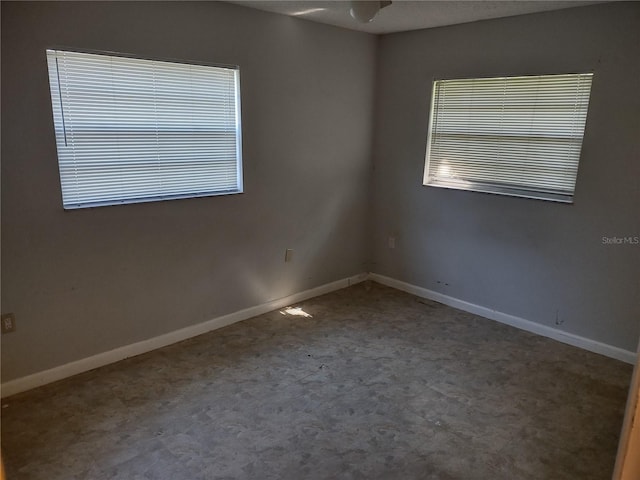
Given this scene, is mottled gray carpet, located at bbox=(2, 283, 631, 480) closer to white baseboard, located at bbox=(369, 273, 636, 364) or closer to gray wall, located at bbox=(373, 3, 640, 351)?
white baseboard, located at bbox=(369, 273, 636, 364)

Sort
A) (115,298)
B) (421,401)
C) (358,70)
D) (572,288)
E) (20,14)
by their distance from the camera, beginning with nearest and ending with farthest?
(20,14), (421,401), (115,298), (572,288), (358,70)

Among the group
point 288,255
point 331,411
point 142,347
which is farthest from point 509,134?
point 142,347

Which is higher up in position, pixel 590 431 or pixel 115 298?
pixel 115 298

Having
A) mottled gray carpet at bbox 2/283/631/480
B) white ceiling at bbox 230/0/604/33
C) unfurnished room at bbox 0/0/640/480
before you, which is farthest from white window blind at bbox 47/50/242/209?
mottled gray carpet at bbox 2/283/631/480

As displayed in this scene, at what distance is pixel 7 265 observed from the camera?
2.48 meters

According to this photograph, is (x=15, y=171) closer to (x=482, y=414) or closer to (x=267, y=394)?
(x=267, y=394)

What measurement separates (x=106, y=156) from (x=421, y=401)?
7.71ft

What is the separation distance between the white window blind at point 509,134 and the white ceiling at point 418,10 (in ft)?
1.51

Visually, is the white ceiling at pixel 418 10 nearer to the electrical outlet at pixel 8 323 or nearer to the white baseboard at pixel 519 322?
the white baseboard at pixel 519 322

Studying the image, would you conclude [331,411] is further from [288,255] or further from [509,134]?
[509,134]

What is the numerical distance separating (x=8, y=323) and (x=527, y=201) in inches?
136

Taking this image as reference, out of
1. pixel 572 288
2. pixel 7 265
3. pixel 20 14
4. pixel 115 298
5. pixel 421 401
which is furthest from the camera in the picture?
pixel 572 288

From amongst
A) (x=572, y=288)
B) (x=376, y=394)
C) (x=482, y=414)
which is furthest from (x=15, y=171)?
(x=572, y=288)

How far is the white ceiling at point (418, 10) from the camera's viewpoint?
2957mm
